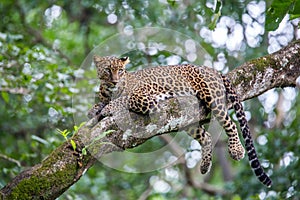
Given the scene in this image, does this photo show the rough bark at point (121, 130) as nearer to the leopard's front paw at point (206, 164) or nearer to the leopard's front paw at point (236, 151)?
the leopard's front paw at point (236, 151)

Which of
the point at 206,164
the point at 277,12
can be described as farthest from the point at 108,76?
the point at 277,12

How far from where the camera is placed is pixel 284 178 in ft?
28.6

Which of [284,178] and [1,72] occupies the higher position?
[1,72]

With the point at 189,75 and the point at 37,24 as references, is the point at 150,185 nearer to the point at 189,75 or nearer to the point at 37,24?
the point at 37,24

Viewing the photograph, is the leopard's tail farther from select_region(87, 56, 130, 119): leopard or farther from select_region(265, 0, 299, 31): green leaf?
select_region(87, 56, 130, 119): leopard

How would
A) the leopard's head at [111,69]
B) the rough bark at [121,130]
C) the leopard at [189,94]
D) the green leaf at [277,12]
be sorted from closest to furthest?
the rough bark at [121,130], the green leaf at [277,12], the leopard at [189,94], the leopard's head at [111,69]

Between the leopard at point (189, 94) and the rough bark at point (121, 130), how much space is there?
178mm

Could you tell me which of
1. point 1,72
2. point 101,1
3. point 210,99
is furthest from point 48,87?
point 210,99

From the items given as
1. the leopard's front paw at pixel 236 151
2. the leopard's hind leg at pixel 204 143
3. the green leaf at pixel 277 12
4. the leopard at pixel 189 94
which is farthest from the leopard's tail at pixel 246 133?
the green leaf at pixel 277 12

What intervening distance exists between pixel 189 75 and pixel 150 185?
6.05 metres

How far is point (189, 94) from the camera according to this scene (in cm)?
625

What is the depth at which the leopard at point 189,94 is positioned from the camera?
6074 millimetres

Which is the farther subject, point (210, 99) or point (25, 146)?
point (25, 146)

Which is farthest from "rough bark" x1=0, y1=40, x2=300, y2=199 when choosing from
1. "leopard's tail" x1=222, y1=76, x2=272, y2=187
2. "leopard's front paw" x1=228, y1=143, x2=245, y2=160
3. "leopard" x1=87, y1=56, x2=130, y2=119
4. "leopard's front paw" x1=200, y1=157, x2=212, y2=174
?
"leopard" x1=87, y1=56, x2=130, y2=119
